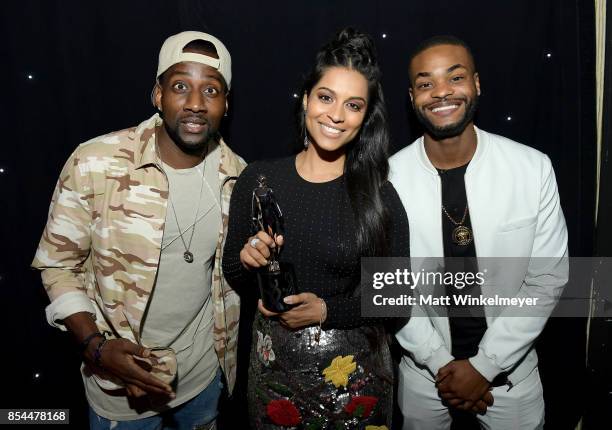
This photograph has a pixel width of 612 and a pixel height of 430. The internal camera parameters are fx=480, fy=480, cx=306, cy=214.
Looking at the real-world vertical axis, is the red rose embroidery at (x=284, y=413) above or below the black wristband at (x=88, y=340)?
below

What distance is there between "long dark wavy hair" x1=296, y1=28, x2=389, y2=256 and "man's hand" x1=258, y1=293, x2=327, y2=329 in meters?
0.22

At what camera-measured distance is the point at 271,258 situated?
58.3 inches

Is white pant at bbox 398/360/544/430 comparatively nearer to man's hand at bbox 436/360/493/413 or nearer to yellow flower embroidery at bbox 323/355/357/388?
man's hand at bbox 436/360/493/413

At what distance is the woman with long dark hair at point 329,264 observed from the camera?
1.56 m

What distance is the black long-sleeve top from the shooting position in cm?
157

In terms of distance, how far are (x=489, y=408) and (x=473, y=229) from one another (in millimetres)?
696

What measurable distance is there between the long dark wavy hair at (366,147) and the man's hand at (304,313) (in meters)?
0.22

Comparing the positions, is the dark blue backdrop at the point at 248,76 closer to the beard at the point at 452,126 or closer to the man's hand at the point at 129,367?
the beard at the point at 452,126

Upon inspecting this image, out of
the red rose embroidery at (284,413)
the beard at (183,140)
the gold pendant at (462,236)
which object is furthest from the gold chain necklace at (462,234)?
the beard at (183,140)

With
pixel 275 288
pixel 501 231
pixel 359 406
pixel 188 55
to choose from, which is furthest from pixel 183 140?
pixel 501 231

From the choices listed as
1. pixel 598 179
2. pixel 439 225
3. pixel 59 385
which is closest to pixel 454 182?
pixel 439 225

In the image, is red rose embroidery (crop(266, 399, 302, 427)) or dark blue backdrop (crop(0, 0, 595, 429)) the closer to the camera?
red rose embroidery (crop(266, 399, 302, 427))

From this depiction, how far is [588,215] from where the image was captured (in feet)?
7.66

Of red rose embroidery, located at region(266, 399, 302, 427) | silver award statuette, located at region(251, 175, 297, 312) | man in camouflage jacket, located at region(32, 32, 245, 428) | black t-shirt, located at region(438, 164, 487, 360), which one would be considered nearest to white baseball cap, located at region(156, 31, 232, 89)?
man in camouflage jacket, located at region(32, 32, 245, 428)
